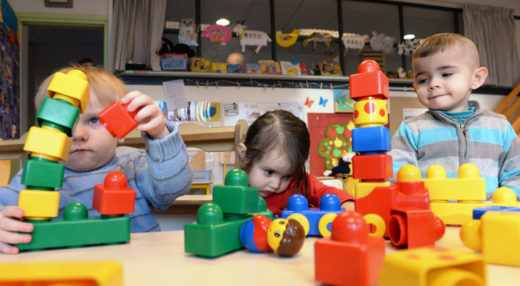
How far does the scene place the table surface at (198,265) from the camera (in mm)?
328

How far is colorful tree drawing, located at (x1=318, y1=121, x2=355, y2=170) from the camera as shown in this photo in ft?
11.3

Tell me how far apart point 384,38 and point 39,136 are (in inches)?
152

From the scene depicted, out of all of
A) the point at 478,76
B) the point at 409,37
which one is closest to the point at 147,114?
the point at 478,76

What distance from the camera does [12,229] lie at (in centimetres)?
46

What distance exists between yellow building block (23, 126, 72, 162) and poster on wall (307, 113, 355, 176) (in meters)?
2.99

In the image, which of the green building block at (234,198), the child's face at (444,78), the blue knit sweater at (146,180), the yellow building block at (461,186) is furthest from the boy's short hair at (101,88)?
the child's face at (444,78)

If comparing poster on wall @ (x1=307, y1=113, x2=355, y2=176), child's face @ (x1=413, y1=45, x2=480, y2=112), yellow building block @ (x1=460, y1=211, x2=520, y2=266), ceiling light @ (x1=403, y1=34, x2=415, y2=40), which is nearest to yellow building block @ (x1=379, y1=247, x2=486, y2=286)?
yellow building block @ (x1=460, y1=211, x2=520, y2=266)

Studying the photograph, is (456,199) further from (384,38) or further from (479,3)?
(479,3)

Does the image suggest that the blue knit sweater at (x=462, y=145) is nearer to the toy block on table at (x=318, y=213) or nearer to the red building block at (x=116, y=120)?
the toy block on table at (x=318, y=213)

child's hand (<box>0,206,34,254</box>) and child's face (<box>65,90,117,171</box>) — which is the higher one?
child's face (<box>65,90,117,171</box>)

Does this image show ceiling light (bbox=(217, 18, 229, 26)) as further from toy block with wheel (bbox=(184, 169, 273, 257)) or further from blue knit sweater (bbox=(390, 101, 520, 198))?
toy block with wheel (bbox=(184, 169, 273, 257))

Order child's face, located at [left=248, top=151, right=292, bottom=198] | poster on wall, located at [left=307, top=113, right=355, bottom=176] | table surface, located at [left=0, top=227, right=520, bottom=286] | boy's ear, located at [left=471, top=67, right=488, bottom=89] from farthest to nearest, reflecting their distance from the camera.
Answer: poster on wall, located at [left=307, top=113, right=355, bottom=176]
boy's ear, located at [left=471, top=67, right=488, bottom=89]
child's face, located at [left=248, top=151, right=292, bottom=198]
table surface, located at [left=0, top=227, right=520, bottom=286]

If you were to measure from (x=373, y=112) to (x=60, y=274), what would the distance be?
48 centimetres

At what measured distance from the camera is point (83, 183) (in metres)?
0.81
